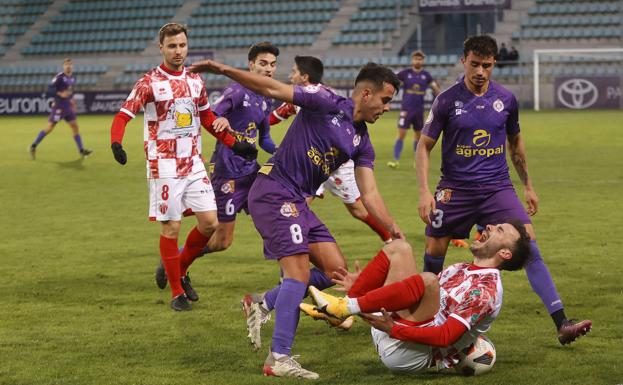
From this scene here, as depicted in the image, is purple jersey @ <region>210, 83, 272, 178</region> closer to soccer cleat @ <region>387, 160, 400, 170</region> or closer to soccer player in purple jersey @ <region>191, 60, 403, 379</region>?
soccer player in purple jersey @ <region>191, 60, 403, 379</region>

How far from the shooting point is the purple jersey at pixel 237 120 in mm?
8586

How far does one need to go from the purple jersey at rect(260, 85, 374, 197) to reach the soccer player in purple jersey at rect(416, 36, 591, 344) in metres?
1.05

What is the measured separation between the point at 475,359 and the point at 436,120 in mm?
2020

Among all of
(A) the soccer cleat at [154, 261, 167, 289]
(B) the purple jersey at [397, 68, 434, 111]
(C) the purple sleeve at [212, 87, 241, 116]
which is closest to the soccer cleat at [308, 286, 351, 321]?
(A) the soccer cleat at [154, 261, 167, 289]

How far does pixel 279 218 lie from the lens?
19.0 ft

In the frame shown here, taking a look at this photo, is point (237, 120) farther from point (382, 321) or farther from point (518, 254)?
point (382, 321)

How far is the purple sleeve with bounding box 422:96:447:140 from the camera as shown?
22.8 feet

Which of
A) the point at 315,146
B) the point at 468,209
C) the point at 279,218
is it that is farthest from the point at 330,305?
the point at 468,209

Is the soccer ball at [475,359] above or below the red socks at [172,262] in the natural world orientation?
above

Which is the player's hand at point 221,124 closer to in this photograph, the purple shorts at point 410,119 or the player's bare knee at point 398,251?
the player's bare knee at point 398,251

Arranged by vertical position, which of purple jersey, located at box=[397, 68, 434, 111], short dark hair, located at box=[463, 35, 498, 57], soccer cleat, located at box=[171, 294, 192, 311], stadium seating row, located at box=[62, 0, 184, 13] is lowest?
stadium seating row, located at box=[62, 0, 184, 13]

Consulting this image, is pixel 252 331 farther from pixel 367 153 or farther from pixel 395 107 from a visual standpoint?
pixel 395 107

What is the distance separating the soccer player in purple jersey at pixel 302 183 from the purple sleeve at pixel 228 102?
2585 mm

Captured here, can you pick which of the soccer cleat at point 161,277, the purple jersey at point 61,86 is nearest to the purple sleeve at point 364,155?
the soccer cleat at point 161,277
